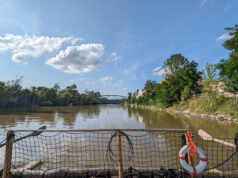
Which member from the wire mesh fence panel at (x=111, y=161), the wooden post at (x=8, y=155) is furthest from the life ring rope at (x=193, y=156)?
the wooden post at (x=8, y=155)

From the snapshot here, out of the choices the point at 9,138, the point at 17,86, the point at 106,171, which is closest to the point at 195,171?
the point at 106,171

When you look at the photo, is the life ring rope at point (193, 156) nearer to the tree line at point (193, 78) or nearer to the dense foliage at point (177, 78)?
the tree line at point (193, 78)

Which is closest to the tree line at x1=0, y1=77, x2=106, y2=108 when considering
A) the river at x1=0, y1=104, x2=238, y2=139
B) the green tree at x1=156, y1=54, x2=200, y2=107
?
the river at x1=0, y1=104, x2=238, y2=139

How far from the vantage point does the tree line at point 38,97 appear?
34062 mm

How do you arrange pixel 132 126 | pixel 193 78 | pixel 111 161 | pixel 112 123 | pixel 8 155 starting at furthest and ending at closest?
pixel 193 78 < pixel 112 123 < pixel 132 126 < pixel 111 161 < pixel 8 155

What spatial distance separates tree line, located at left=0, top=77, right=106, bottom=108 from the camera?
112 ft

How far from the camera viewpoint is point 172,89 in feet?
86.5

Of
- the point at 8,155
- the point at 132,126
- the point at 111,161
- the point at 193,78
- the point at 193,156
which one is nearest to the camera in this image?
the point at 193,156

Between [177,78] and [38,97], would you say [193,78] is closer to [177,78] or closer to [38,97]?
[177,78]

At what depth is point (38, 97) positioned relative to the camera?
45250 millimetres

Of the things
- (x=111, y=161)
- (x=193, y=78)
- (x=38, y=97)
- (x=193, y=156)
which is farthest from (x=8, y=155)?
(x=38, y=97)

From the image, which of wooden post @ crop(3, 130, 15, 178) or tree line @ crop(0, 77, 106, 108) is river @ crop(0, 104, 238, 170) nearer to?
wooden post @ crop(3, 130, 15, 178)

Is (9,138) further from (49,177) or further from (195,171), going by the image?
(195,171)

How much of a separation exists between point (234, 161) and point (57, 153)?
5518 mm
